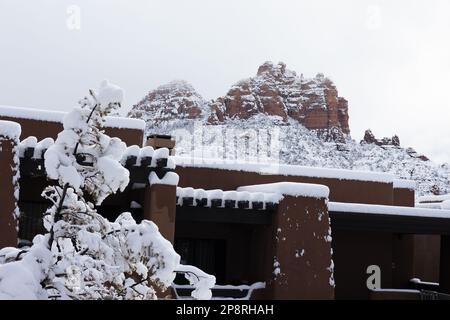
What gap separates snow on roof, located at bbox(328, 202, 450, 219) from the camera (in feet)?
53.4

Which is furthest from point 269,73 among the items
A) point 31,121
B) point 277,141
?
point 31,121

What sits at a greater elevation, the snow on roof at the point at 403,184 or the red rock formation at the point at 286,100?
the red rock formation at the point at 286,100

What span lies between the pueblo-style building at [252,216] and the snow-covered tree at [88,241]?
5.81 metres

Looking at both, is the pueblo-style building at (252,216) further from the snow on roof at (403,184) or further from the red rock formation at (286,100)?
the red rock formation at (286,100)

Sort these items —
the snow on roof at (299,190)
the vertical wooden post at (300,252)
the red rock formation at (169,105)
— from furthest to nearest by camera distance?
the red rock formation at (169,105), the snow on roof at (299,190), the vertical wooden post at (300,252)

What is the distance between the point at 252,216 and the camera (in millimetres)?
14852

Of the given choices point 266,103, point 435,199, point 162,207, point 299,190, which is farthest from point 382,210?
point 266,103

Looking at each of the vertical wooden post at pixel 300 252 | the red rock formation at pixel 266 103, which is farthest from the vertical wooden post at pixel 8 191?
the red rock formation at pixel 266 103

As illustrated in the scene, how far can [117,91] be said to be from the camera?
504 centimetres

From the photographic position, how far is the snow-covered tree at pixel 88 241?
4926 millimetres

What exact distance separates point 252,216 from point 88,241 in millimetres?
9758

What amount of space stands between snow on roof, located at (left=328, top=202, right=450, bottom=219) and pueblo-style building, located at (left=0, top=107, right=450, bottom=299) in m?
0.03

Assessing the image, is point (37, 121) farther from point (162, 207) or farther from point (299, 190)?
point (299, 190)

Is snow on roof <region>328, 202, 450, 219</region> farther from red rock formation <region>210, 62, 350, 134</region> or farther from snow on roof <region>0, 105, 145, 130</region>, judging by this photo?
red rock formation <region>210, 62, 350, 134</region>
